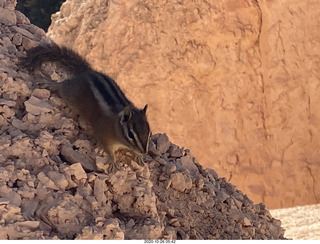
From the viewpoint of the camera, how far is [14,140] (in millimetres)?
3297

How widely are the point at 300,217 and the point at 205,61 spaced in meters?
2.60

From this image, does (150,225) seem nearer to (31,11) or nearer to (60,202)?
(60,202)

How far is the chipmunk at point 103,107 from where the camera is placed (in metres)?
3.71

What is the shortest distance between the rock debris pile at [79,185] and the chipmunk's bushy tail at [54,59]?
0.08 metres

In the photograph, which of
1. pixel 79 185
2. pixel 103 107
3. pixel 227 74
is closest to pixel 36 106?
pixel 103 107

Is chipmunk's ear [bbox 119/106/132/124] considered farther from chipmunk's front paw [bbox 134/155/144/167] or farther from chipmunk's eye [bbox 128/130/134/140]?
chipmunk's front paw [bbox 134/155/144/167]

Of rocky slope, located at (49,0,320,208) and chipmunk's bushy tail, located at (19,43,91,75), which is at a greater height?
chipmunk's bushy tail, located at (19,43,91,75)

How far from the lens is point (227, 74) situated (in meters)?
9.59

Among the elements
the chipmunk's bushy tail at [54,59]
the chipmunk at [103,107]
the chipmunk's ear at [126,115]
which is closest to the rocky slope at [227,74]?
the chipmunk's bushy tail at [54,59]

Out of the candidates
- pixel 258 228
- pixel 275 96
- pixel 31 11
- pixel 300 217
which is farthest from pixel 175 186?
pixel 31 11

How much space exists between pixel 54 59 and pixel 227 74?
558 centimetres

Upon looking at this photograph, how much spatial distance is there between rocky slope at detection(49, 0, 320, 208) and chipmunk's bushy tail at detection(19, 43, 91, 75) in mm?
4900

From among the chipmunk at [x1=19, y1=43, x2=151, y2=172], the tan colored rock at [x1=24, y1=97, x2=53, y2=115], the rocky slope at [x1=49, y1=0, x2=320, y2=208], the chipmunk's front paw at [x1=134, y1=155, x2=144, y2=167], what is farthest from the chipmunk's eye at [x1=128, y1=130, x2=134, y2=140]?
the rocky slope at [x1=49, y1=0, x2=320, y2=208]

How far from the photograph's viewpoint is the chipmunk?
3.71 metres
